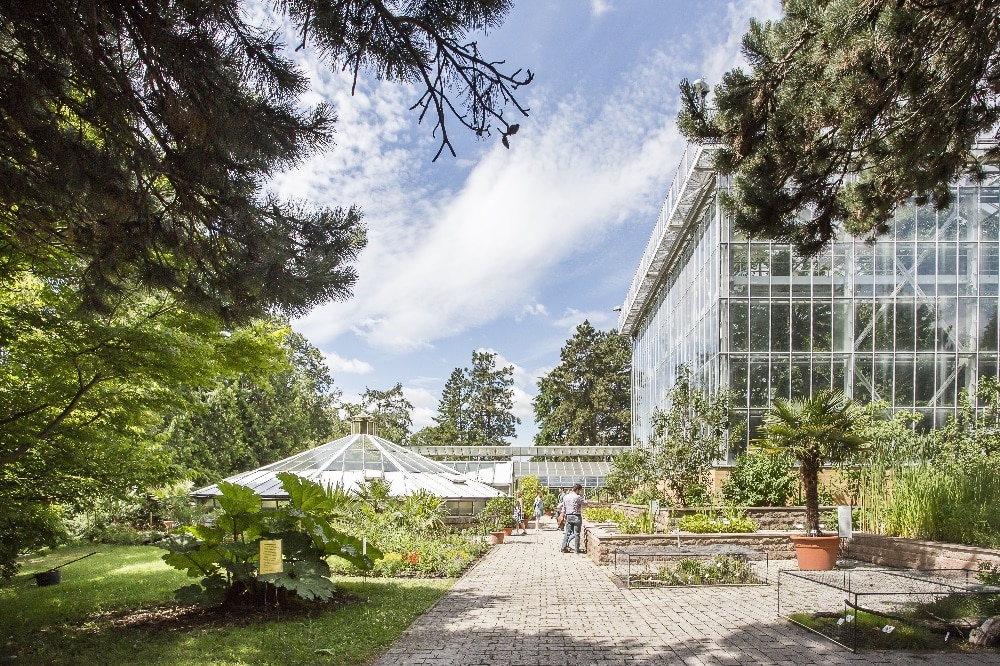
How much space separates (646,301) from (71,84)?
36.2 m

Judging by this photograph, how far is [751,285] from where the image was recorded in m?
23.0

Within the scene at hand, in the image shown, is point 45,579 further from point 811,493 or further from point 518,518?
point 518,518

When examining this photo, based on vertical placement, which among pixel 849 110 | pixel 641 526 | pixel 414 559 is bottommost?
pixel 414 559

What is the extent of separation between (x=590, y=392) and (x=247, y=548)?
52.8 meters

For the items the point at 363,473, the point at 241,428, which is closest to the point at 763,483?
the point at 363,473

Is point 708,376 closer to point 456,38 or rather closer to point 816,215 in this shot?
point 816,215

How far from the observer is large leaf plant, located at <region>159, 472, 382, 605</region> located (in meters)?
8.77

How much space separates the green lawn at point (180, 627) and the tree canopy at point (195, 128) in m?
3.29

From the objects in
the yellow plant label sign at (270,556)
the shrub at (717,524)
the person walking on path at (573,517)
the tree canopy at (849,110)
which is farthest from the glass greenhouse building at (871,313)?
the yellow plant label sign at (270,556)

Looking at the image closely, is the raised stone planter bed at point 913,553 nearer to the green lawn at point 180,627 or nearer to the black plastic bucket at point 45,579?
the green lawn at point 180,627

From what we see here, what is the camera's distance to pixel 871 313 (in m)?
22.7

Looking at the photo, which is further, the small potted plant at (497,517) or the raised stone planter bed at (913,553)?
the small potted plant at (497,517)

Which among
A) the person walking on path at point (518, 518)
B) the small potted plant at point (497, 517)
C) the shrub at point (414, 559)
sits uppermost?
the shrub at point (414, 559)

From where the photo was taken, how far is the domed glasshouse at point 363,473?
18.2m
